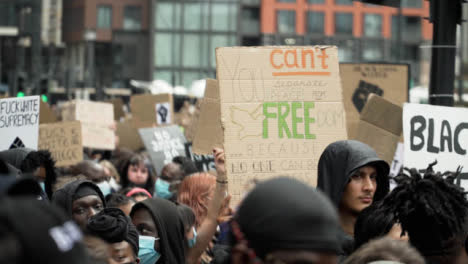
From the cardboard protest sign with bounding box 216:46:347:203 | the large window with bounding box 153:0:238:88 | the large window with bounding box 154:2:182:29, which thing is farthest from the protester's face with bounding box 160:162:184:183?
the large window with bounding box 154:2:182:29

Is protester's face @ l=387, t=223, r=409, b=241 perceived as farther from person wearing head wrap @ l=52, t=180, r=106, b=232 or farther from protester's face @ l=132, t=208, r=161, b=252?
person wearing head wrap @ l=52, t=180, r=106, b=232

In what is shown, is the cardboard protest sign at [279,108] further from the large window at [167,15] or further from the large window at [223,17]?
the large window at [167,15]

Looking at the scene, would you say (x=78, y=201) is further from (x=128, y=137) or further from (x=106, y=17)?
(x=106, y=17)

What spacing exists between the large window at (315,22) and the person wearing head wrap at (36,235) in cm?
7235

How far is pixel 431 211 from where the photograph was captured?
404 cm

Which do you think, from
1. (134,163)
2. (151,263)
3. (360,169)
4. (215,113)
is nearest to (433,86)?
(215,113)

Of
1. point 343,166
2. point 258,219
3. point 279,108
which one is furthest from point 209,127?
point 258,219

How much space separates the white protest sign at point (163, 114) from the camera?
47.2 feet

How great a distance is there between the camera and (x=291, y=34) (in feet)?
242

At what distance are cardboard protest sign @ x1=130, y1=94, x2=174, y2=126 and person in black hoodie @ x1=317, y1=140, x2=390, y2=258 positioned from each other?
31.1 ft

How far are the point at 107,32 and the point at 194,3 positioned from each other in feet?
27.2

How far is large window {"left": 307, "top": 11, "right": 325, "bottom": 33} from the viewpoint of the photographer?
74062mm

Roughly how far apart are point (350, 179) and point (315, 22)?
231 feet

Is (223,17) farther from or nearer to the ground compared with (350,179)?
farther from the ground
